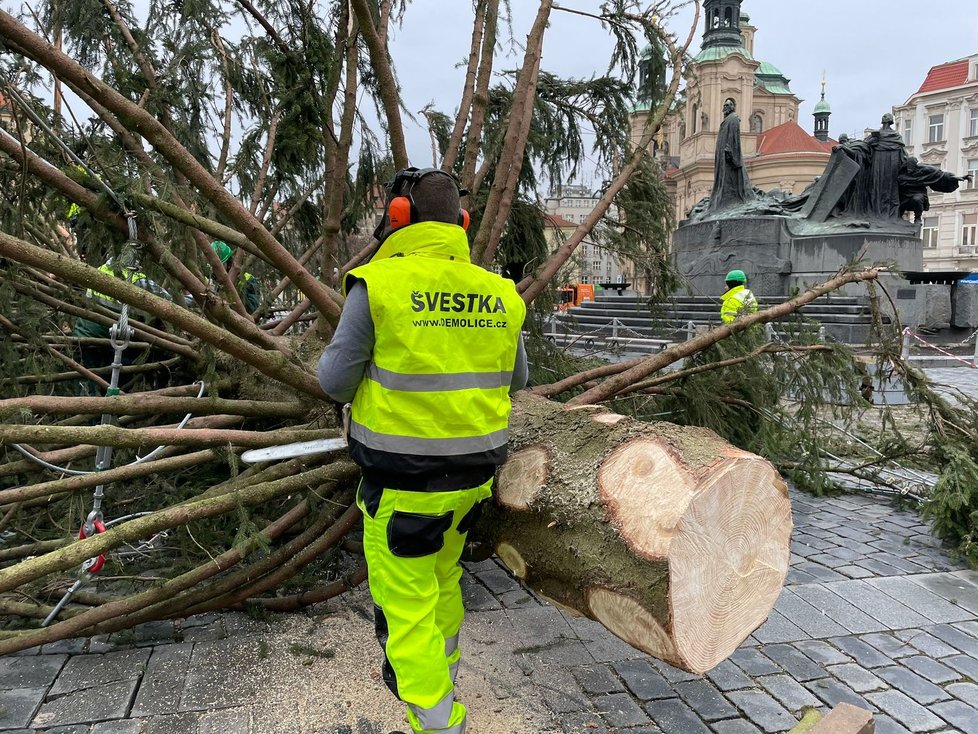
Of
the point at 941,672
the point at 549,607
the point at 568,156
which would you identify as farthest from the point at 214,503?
the point at 568,156

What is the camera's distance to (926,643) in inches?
121

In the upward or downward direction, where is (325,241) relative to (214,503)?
upward

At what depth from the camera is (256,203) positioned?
5238 mm

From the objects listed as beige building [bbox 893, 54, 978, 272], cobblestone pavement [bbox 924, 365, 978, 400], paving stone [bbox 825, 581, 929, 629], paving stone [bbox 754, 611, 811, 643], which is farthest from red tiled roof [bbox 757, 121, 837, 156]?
paving stone [bbox 754, 611, 811, 643]

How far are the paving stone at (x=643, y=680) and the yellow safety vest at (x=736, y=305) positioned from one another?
217 cm

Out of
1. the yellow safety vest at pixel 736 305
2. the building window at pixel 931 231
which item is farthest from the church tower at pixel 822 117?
the yellow safety vest at pixel 736 305

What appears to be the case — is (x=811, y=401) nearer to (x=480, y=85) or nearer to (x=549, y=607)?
(x=549, y=607)

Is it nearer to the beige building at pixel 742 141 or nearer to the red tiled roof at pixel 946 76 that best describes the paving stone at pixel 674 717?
the beige building at pixel 742 141

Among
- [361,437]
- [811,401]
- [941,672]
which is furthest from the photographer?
[811,401]

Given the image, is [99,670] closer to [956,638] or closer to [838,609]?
[838,609]

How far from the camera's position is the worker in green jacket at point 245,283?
5.22m

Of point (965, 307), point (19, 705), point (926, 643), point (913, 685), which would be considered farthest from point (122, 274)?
point (965, 307)

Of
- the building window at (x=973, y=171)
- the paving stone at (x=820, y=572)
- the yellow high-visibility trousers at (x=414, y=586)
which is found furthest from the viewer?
the building window at (x=973, y=171)

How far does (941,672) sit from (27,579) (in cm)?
353
